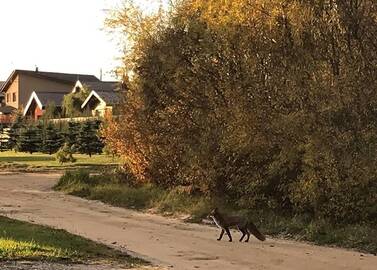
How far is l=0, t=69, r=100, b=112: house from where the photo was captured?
94.1m

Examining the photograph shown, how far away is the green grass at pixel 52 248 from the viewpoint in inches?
457

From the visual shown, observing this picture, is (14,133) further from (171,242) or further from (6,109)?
(171,242)

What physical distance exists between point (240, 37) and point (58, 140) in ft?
Result: 123

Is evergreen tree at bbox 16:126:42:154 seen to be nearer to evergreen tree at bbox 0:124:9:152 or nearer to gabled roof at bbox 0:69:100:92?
evergreen tree at bbox 0:124:9:152

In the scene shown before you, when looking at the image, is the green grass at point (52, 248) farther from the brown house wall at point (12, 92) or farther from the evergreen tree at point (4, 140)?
the brown house wall at point (12, 92)

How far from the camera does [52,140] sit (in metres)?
53.6

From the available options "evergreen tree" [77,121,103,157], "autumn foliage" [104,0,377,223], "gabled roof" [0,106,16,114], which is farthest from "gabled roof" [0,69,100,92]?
"autumn foliage" [104,0,377,223]

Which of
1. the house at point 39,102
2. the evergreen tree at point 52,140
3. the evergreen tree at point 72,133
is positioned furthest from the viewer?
the house at point 39,102

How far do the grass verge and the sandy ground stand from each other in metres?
0.60

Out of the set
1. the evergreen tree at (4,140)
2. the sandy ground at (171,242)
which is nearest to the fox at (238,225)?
the sandy ground at (171,242)

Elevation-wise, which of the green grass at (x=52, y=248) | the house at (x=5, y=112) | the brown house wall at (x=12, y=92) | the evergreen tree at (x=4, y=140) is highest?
the brown house wall at (x=12, y=92)

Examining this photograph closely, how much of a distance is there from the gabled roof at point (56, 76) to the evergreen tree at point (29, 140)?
3813cm

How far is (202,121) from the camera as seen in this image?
65.2ft

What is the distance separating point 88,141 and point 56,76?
52198 millimetres
